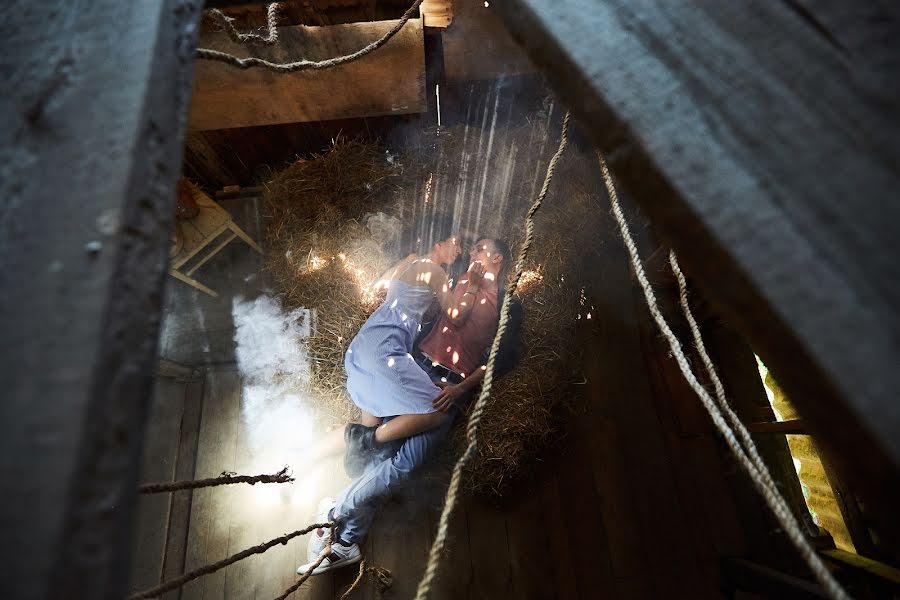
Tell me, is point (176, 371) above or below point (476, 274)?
below

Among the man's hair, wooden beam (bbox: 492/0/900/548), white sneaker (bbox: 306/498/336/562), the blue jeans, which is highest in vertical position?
the man's hair

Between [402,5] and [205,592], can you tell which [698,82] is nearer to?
[402,5]

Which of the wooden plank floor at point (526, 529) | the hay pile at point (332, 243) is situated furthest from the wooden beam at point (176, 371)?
the hay pile at point (332, 243)

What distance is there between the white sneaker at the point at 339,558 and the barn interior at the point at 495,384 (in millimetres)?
135

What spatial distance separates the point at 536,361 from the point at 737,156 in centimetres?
253

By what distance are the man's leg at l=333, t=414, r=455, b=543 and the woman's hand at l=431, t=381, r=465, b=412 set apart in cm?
19

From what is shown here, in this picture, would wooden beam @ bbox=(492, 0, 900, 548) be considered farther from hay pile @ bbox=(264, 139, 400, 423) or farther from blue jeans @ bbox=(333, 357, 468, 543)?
hay pile @ bbox=(264, 139, 400, 423)

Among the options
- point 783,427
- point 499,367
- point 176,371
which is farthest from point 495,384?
point 176,371

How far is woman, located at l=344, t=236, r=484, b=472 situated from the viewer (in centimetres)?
283

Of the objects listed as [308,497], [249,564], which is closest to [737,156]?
[308,497]

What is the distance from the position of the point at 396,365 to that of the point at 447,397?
0.42 m

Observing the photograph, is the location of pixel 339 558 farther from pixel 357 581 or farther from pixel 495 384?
pixel 495 384

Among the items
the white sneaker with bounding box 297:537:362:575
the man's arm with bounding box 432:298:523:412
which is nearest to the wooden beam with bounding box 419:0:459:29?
the man's arm with bounding box 432:298:523:412

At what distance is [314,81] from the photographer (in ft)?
8.13
